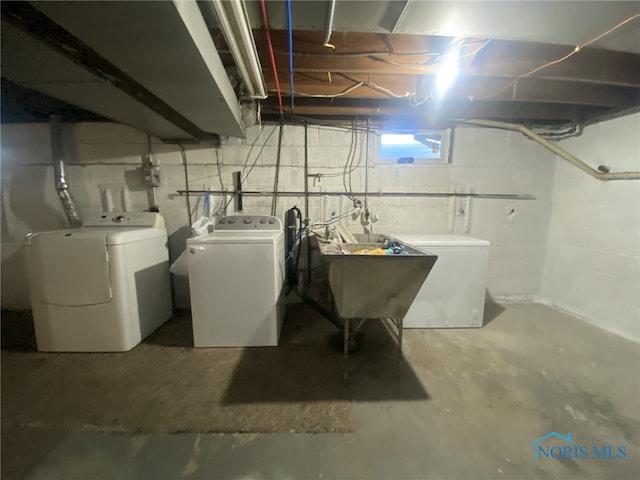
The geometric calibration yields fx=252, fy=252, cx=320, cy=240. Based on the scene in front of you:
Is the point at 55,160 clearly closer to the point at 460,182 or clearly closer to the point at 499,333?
the point at 460,182

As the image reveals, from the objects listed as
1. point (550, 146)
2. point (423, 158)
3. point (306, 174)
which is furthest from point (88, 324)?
point (550, 146)

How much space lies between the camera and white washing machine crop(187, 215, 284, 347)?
1.92 metres

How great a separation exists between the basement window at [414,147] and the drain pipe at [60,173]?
10.6ft

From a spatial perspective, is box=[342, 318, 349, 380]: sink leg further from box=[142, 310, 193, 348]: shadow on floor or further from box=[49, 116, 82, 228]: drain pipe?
box=[49, 116, 82, 228]: drain pipe

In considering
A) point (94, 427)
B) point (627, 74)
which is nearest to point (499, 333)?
point (627, 74)

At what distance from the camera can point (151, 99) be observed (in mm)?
1806

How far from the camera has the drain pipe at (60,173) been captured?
2.46 metres

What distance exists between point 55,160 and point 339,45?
2891 millimetres

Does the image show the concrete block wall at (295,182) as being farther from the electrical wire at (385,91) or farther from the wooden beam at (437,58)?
the wooden beam at (437,58)

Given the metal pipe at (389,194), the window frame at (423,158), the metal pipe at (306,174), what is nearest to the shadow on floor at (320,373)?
the metal pipe at (306,174)

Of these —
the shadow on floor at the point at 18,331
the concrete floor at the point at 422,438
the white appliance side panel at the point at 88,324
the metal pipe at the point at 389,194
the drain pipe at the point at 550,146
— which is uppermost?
the drain pipe at the point at 550,146

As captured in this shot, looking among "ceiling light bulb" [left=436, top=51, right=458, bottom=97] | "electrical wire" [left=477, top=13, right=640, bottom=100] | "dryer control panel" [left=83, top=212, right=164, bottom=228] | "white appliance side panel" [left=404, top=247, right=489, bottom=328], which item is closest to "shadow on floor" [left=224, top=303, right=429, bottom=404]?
"white appliance side panel" [left=404, top=247, right=489, bottom=328]

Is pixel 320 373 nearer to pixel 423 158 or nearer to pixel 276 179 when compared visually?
pixel 276 179

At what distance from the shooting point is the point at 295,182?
2746 millimetres
